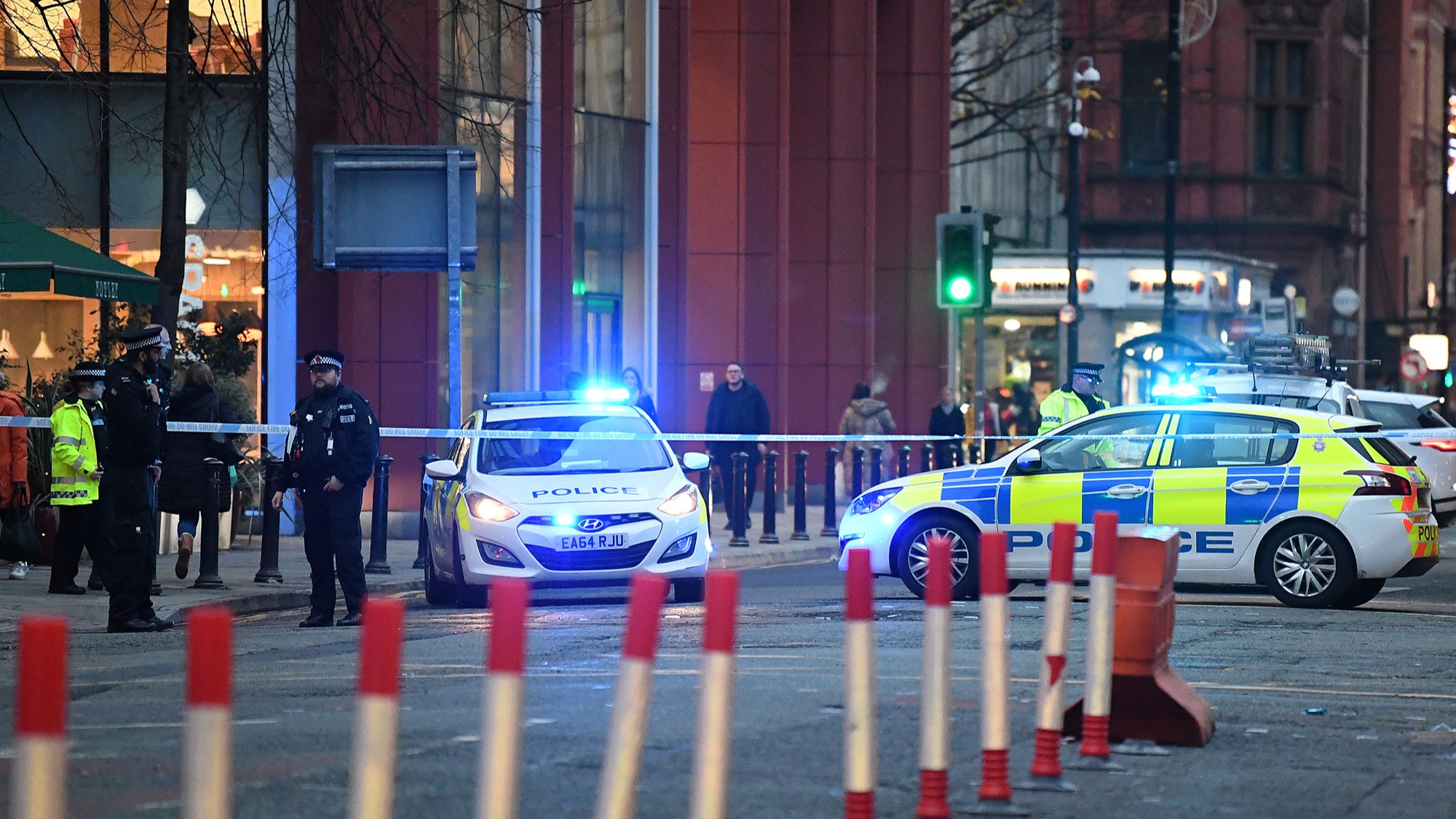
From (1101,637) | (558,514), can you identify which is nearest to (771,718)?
(1101,637)

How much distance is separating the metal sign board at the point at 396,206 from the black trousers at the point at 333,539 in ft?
11.5

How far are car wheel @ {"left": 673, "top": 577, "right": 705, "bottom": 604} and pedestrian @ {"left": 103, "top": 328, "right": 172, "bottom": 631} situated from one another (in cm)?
353

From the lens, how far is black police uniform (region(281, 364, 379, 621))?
44.6 feet

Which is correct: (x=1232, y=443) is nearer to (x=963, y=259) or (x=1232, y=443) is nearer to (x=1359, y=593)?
(x=1359, y=593)

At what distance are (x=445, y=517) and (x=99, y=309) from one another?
7930 millimetres

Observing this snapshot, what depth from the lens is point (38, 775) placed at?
386 cm

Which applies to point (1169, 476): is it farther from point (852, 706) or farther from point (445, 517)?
point (852, 706)

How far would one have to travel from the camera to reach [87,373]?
15016 mm

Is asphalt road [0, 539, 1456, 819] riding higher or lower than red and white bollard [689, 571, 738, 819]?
lower

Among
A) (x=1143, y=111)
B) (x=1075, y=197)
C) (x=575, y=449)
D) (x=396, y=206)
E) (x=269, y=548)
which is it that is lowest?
(x=269, y=548)

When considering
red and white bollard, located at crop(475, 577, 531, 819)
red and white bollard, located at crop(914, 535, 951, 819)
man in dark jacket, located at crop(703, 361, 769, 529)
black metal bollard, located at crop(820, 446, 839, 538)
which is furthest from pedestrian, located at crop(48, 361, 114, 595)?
red and white bollard, located at crop(475, 577, 531, 819)

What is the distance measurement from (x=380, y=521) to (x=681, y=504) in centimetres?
375

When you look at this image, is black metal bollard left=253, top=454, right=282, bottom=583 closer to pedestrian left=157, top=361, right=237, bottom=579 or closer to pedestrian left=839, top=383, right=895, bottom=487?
pedestrian left=157, top=361, right=237, bottom=579

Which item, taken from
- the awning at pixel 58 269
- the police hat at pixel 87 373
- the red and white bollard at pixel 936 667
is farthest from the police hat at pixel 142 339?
the red and white bollard at pixel 936 667
